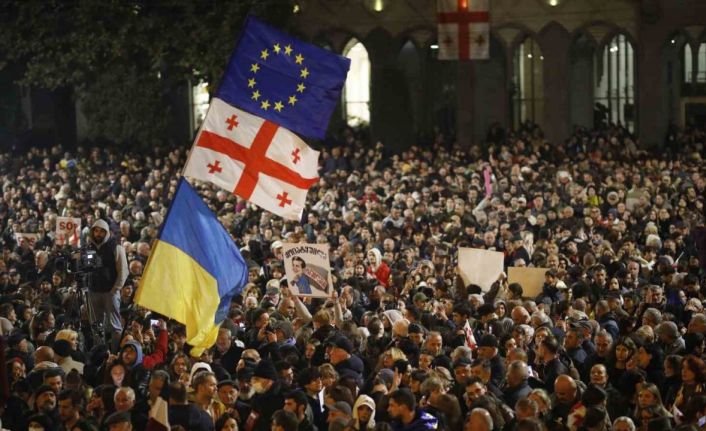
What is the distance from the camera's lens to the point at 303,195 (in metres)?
12.5

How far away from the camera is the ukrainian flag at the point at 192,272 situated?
11.0 metres

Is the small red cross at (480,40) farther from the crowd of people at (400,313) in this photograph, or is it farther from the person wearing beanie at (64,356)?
the person wearing beanie at (64,356)

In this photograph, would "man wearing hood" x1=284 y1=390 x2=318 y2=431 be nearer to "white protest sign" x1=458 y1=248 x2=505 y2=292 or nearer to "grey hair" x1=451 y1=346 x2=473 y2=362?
"grey hair" x1=451 y1=346 x2=473 y2=362

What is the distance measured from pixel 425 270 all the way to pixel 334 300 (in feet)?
8.45

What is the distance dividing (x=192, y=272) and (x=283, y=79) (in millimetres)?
2156

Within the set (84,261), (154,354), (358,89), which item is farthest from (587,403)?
(358,89)

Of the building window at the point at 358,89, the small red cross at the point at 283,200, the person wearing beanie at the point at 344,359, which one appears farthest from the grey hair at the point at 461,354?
the building window at the point at 358,89

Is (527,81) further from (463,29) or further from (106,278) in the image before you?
(106,278)

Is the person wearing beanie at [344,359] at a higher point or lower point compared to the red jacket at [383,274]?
higher

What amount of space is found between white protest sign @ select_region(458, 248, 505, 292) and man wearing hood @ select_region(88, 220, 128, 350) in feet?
13.8

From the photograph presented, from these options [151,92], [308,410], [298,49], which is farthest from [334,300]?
[151,92]

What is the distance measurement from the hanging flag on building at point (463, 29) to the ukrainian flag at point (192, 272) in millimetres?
20951

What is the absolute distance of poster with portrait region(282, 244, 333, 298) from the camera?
14.6 meters

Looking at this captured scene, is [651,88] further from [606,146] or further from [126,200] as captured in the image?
[126,200]
